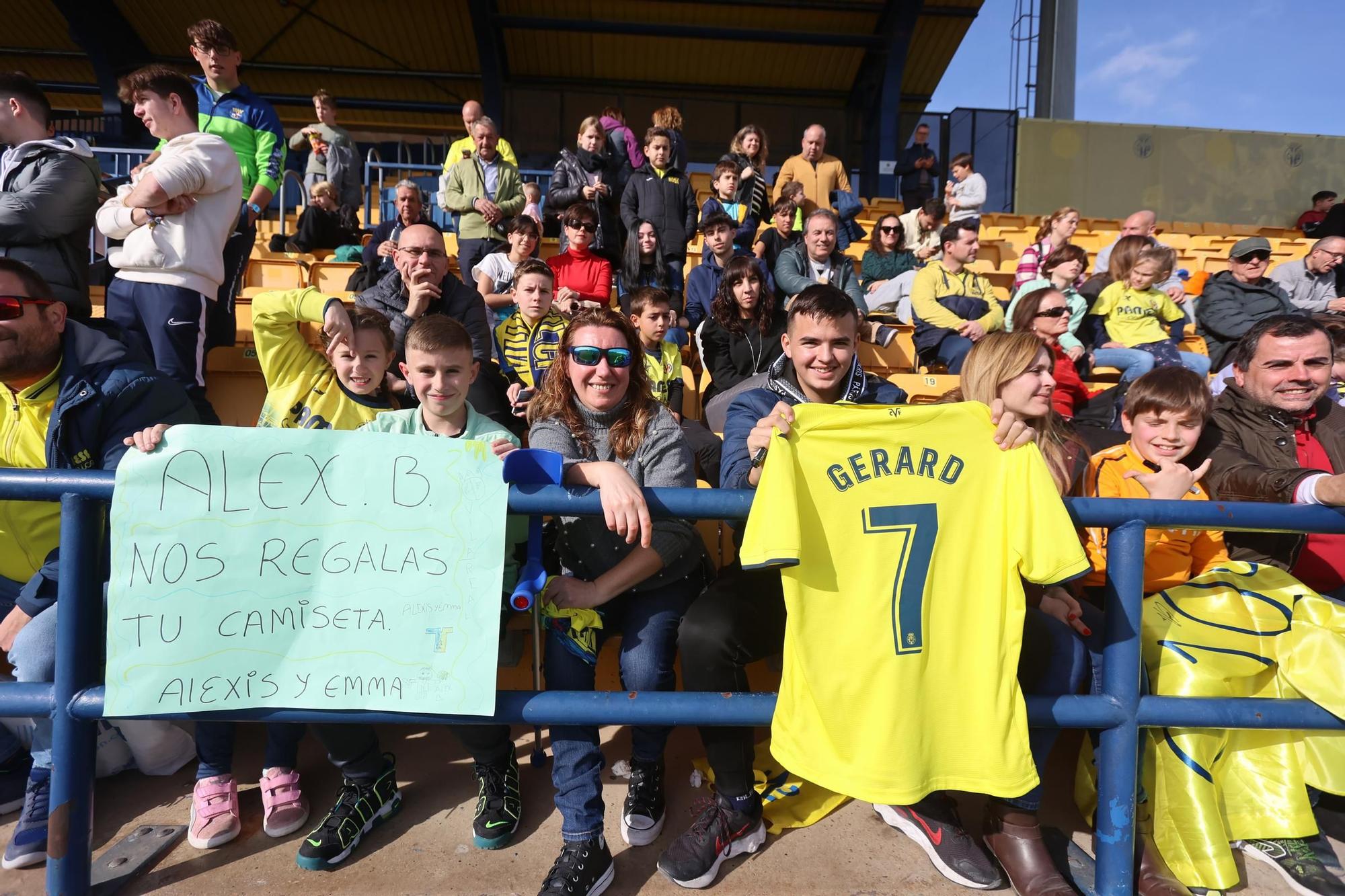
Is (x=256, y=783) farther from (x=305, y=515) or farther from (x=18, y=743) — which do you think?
(x=305, y=515)

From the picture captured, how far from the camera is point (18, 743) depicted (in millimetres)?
2438

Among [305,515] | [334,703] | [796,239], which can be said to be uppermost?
[796,239]

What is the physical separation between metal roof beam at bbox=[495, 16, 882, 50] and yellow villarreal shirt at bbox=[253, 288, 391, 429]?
40.8 ft

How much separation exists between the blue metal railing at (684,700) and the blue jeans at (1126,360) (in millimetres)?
3962

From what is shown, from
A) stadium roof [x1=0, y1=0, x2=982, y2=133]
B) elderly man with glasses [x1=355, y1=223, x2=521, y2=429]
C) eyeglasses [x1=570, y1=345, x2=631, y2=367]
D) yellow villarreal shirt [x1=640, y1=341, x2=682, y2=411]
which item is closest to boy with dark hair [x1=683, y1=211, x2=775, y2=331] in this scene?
yellow villarreal shirt [x1=640, y1=341, x2=682, y2=411]

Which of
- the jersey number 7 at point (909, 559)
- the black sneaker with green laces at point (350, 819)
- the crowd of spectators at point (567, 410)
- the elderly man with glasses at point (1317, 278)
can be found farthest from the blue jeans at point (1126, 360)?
the black sneaker with green laces at point (350, 819)

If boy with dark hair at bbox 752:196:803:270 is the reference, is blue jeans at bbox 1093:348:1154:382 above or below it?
below

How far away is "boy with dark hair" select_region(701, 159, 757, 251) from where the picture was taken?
6754 mm

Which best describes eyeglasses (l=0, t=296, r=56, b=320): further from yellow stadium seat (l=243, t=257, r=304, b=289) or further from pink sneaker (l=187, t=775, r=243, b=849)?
yellow stadium seat (l=243, t=257, r=304, b=289)

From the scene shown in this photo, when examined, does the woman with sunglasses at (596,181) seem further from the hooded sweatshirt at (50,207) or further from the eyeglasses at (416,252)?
the hooded sweatshirt at (50,207)

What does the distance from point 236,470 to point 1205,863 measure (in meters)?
2.83

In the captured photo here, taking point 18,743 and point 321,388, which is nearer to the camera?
point 18,743

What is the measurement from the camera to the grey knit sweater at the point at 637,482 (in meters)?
2.22

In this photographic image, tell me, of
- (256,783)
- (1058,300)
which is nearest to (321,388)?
(256,783)
